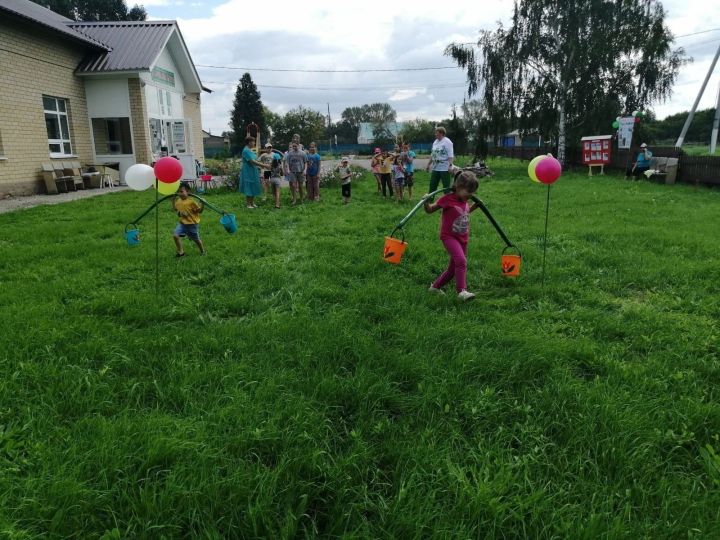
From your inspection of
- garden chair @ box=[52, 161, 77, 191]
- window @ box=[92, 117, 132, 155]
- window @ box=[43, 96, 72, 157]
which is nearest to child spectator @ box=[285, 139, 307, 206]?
garden chair @ box=[52, 161, 77, 191]

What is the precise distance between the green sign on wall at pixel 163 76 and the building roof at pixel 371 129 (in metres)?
52.1

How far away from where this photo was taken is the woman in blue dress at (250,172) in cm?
1110

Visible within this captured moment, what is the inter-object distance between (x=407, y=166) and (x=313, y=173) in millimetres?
2540

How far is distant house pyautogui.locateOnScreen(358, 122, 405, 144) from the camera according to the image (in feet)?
254

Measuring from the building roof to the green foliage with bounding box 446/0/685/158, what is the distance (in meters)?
46.3

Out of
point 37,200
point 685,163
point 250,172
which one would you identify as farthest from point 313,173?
point 685,163

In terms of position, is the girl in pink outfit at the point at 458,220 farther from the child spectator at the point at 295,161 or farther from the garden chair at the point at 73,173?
the garden chair at the point at 73,173

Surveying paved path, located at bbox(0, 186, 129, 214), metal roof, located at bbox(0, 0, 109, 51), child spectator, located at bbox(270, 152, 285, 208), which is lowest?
paved path, located at bbox(0, 186, 129, 214)

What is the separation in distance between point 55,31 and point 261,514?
17.9 meters

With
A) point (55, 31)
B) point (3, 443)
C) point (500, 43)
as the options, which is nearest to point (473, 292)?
point (3, 443)

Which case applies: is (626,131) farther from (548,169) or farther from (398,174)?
(548,169)

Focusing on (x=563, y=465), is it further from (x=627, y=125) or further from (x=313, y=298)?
(x=627, y=125)

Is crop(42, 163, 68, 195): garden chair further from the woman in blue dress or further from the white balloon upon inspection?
the white balloon

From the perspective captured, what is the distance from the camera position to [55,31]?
1512 centimetres
